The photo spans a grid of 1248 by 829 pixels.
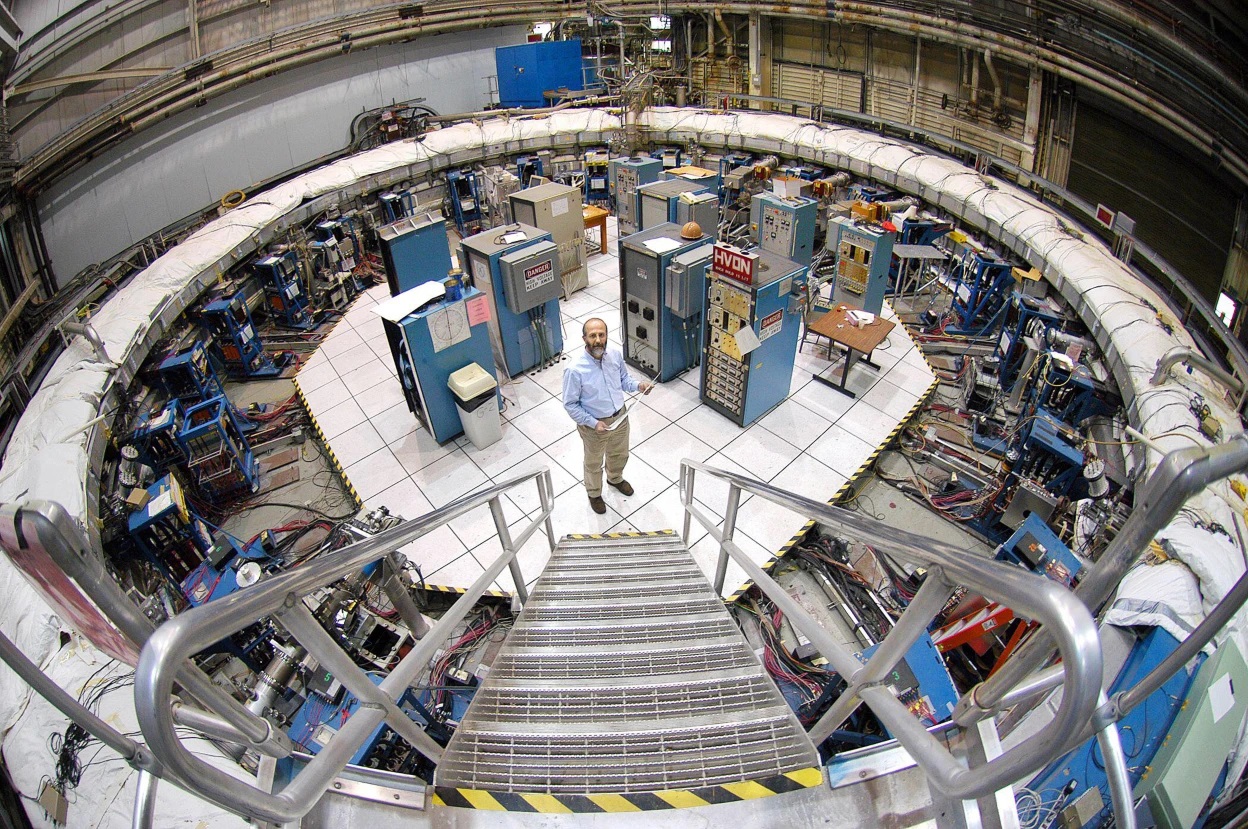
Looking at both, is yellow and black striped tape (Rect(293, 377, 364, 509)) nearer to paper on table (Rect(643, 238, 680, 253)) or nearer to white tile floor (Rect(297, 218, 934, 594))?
white tile floor (Rect(297, 218, 934, 594))

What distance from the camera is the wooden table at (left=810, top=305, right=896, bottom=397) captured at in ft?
23.6

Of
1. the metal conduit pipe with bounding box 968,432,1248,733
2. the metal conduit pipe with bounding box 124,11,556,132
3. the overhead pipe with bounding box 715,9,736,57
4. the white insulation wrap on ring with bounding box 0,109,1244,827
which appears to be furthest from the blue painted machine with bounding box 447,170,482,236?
the metal conduit pipe with bounding box 968,432,1248,733

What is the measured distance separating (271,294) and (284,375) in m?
1.73

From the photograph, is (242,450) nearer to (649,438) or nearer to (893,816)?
(649,438)

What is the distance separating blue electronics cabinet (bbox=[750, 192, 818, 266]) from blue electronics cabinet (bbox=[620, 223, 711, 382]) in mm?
2220

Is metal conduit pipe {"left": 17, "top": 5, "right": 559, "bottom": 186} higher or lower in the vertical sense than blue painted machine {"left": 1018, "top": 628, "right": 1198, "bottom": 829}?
higher

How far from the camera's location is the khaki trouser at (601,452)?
5.62 m

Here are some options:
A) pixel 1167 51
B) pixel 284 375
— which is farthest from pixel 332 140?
pixel 1167 51

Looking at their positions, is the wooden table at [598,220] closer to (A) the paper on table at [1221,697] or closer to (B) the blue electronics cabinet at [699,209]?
(B) the blue electronics cabinet at [699,209]

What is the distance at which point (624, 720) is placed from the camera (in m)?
2.37

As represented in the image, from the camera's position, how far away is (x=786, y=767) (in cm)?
200

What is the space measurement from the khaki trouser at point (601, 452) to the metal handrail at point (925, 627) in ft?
12.4

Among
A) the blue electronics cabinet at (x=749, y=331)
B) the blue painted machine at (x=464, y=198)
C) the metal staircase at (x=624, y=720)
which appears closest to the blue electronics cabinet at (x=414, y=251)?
the blue painted machine at (x=464, y=198)

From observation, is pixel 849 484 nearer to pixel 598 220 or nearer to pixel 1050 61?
pixel 598 220
